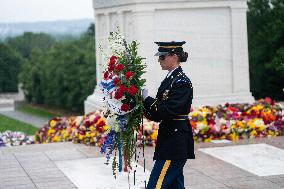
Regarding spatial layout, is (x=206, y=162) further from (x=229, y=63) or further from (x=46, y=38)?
(x=46, y=38)

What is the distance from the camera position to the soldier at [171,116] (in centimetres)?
643

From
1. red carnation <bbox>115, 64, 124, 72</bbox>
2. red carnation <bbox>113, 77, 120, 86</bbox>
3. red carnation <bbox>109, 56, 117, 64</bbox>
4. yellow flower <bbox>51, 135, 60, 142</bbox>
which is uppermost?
red carnation <bbox>109, 56, 117, 64</bbox>

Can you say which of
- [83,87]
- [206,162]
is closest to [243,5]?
[206,162]

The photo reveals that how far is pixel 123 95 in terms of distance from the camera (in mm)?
7082

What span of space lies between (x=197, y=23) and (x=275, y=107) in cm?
227

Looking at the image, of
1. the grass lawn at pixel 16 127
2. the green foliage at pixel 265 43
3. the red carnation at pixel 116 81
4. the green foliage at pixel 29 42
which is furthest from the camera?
the green foliage at pixel 29 42

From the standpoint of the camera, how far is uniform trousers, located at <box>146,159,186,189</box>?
6.49 m

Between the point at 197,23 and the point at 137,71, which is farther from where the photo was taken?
the point at 197,23

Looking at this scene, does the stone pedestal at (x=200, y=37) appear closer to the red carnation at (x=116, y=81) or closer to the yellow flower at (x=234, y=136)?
the yellow flower at (x=234, y=136)

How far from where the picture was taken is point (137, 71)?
24.0ft

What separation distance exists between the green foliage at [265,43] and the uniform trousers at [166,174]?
44.3 feet

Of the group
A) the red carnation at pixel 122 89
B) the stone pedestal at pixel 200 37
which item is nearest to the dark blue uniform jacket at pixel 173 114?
the red carnation at pixel 122 89

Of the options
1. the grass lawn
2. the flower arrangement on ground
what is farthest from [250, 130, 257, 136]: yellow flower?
the grass lawn

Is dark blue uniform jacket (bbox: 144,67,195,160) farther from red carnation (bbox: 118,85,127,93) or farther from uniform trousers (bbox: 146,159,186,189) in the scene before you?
red carnation (bbox: 118,85,127,93)
